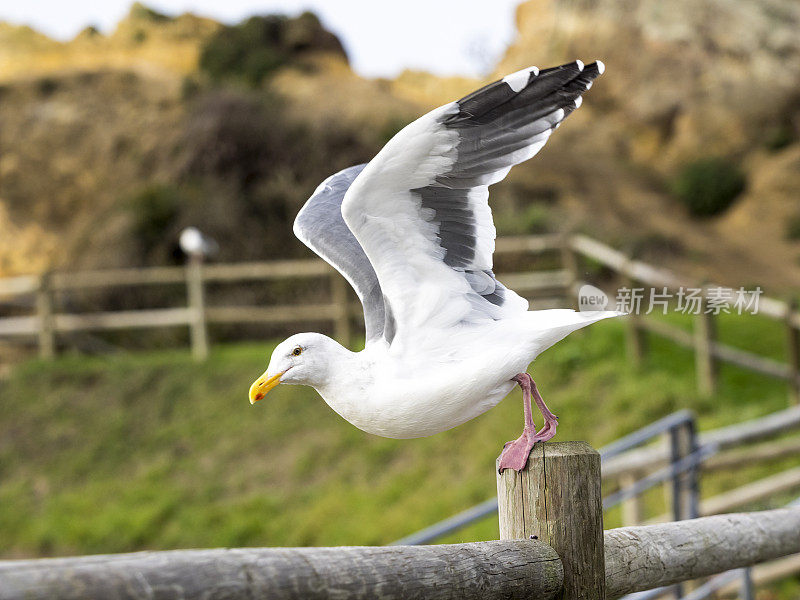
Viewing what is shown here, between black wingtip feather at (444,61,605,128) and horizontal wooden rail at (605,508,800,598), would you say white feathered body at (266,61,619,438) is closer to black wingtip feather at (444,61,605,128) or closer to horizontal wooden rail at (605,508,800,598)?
black wingtip feather at (444,61,605,128)

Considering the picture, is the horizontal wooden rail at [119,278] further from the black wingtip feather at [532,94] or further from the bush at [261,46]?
the black wingtip feather at [532,94]

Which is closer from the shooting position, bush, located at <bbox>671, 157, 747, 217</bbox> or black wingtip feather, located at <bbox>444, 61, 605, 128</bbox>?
black wingtip feather, located at <bbox>444, 61, 605, 128</bbox>

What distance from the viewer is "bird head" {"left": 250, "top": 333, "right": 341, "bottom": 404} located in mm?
1556

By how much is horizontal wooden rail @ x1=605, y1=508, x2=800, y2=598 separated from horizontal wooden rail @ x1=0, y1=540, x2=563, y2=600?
19 cm

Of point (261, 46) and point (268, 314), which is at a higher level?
point (261, 46)

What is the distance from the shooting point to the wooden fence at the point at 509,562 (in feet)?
3.03

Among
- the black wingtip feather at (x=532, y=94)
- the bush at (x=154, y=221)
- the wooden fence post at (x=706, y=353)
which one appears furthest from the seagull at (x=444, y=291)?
the bush at (x=154, y=221)

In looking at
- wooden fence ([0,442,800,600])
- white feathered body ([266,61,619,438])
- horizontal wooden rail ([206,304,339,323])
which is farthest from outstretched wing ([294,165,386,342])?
horizontal wooden rail ([206,304,339,323])

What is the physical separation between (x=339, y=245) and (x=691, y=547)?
89cm

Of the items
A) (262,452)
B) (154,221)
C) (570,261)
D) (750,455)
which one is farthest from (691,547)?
(154,221)

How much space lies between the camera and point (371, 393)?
149cm

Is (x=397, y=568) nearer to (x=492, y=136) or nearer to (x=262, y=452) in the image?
(x=492, y=136)

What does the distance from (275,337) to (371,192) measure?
7677 mm

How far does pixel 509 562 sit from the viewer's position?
1.38 m
